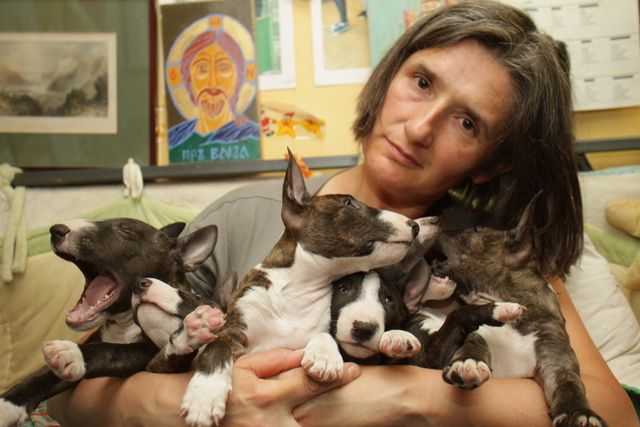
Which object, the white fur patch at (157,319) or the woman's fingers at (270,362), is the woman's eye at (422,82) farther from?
→ the white fur patch at (157,319)

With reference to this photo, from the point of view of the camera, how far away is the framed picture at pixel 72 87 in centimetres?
307

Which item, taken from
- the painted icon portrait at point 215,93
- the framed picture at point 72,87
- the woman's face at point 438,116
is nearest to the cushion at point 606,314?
the woman's face at point 438,116

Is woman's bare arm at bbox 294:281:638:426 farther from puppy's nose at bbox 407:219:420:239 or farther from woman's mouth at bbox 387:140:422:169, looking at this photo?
woman's mouth at bbox 387:140:422:169

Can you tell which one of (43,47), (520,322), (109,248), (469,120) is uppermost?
(43,47)

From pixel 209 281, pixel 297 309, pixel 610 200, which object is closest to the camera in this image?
pixel 297 309

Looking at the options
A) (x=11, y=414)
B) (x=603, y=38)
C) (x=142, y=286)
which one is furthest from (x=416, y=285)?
(x=603, y=38)

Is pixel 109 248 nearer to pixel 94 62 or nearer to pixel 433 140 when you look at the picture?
pixel 433 140

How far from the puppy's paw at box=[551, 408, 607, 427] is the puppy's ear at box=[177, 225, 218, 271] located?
1.06 meters

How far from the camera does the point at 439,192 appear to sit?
2.04 metres

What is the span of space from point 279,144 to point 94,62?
1.13 m

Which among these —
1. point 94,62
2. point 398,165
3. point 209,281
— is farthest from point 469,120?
point 94,62

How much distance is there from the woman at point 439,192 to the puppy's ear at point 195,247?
169mm

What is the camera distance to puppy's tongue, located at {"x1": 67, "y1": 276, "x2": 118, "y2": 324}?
1.47 m

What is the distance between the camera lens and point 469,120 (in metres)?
1.82
